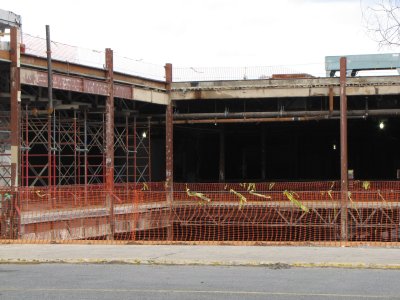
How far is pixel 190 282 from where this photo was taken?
990cm

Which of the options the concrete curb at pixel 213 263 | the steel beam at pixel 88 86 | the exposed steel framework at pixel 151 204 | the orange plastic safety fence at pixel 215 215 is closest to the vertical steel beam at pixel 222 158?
the exposed steel framework at pixel 151 204

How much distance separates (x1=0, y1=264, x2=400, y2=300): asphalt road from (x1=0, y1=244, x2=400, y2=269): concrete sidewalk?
1.16ft

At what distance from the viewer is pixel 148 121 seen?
112 ft

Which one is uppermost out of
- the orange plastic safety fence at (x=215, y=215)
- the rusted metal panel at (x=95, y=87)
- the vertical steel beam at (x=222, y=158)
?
the rusted metal panel at (x=95, y=87)

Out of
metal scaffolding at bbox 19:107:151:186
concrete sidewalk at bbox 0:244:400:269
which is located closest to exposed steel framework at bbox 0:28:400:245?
metal scaffolding at bbox 19:107:151:186

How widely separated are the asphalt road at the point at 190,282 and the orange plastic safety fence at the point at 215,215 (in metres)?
10.4

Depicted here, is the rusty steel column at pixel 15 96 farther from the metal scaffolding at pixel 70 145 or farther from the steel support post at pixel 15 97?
the metal scaffolding at pixel 70 145

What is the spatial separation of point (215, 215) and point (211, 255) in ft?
43.1

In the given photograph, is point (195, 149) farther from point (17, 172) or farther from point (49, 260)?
point (49, 260)

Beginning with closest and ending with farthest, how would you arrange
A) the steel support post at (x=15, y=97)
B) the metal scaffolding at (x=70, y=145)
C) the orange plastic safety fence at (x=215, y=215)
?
the steel support post at (x=15, y=97)
the orange plastic safety fence at (x=215, y=215)
the metal scaffolding at (x=70, y=145)

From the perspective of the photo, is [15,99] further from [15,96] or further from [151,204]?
[151,204]

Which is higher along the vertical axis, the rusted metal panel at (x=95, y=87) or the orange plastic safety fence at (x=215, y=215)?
the rusted metal panel at (x=95, y=87)

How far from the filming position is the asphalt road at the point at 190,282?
870cm

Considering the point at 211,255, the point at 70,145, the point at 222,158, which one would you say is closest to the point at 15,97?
the point at 211,255
